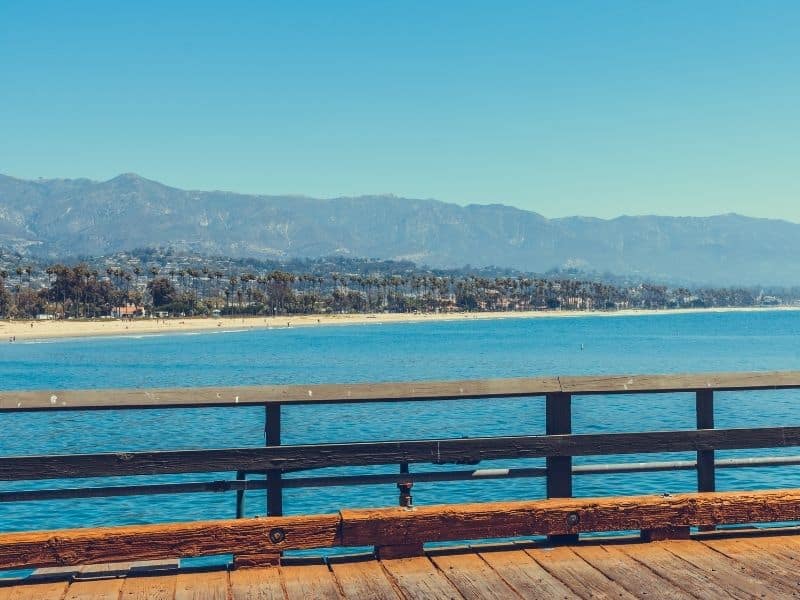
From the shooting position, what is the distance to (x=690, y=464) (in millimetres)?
7223

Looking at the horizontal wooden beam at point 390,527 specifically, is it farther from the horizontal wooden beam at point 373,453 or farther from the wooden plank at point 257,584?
the horizontal wooden beam at point 373,453

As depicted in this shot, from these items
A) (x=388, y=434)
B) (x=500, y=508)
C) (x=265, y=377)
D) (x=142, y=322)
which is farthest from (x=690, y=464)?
(x=142, y=322)

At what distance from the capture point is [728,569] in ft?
19.1

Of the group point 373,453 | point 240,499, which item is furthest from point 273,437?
point 373,453

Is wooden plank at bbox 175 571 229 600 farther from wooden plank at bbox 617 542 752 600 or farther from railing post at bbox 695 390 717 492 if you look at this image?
railing post at bbox 695 390 717 492

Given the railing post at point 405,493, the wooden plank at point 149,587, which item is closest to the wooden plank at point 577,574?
the railing post at point 405,493

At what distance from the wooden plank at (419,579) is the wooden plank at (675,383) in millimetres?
1586

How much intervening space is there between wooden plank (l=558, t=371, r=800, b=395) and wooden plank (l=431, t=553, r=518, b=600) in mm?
1365

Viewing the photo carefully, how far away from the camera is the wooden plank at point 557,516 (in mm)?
5902

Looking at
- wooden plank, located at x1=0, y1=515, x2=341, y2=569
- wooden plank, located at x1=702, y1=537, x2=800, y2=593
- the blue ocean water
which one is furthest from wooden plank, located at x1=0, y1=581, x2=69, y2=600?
the blue ocean water

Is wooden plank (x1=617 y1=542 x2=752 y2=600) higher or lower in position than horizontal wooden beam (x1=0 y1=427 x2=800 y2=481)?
lower

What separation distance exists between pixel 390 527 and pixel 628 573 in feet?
4.90

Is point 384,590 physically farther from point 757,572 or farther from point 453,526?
point 757,572

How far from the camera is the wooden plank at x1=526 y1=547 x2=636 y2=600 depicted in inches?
213
